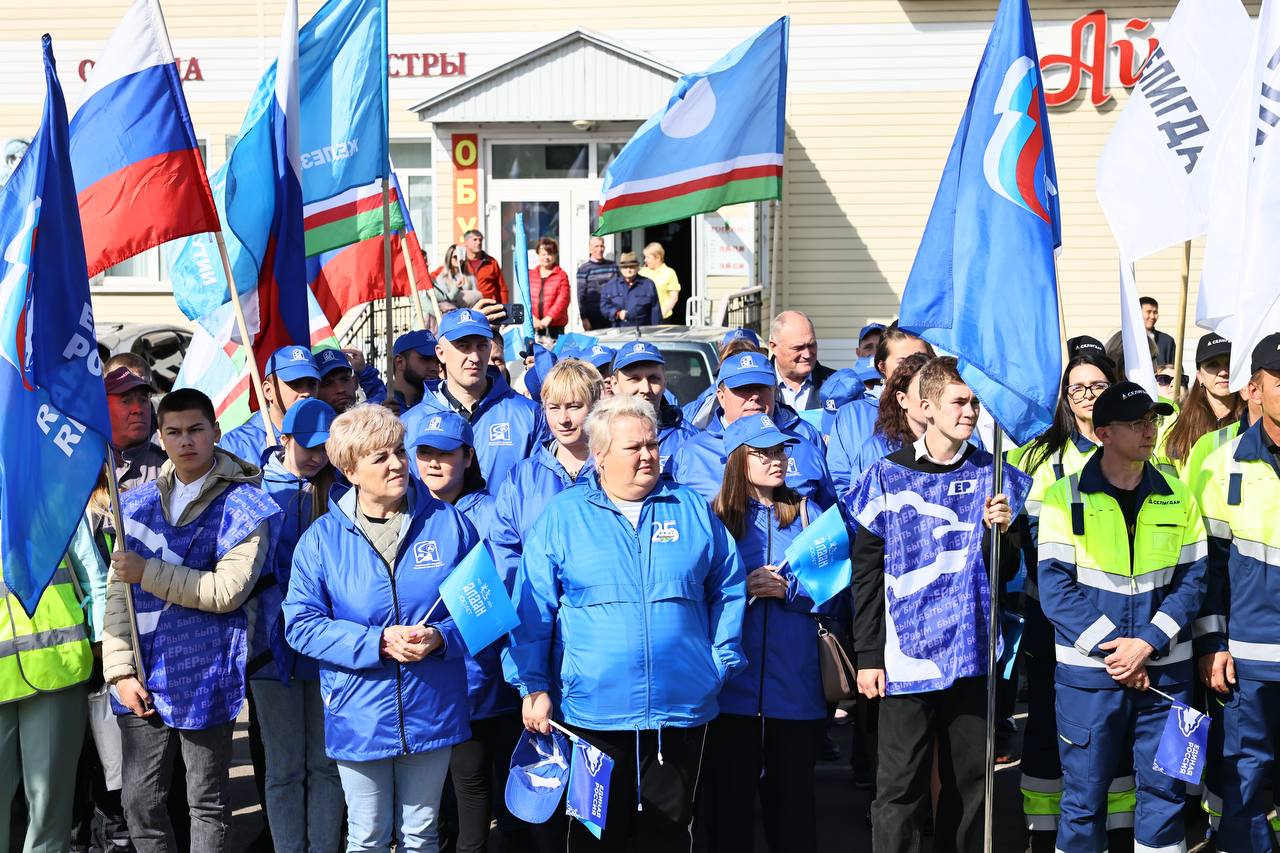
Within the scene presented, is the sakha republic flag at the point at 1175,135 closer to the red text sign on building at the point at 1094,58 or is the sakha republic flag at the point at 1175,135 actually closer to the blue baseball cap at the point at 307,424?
the blue baseball cap at the point at 307,424

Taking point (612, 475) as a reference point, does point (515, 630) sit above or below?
below

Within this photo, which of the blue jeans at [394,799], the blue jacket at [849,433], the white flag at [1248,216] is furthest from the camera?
the blue jacket at [849,433]

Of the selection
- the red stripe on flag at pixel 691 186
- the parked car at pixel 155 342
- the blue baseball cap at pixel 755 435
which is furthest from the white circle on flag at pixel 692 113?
the parked car at pixel 155 342

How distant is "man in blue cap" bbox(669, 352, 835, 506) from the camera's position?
20.5 feet

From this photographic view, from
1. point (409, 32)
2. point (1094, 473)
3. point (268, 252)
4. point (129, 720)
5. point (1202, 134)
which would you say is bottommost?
point (129, 720)

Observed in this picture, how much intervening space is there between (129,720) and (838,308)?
15.2 meters

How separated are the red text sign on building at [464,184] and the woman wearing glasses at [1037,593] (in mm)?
13682

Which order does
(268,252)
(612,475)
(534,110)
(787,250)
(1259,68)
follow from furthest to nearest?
1. (787,250)
2. (534,110)
3. (268,252)
4. (1259,68)
5. (612,475)

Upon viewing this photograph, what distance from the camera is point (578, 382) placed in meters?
6.45

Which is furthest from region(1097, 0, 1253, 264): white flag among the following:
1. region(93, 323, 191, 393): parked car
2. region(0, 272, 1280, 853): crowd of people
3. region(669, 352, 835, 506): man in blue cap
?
region(93, 323, 191, 393): parked car

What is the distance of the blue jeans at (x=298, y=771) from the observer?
19.3ft

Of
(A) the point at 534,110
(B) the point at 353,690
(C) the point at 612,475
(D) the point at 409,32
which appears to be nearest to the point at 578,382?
(C) the point at 612,475

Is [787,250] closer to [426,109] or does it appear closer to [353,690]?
[426,109]

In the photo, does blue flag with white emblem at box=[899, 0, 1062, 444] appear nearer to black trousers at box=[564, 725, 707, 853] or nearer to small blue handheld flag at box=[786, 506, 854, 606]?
small blue handheld flag at box=[786, 506, 854, 606]
